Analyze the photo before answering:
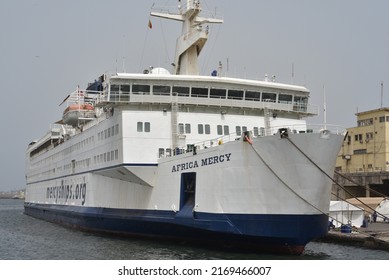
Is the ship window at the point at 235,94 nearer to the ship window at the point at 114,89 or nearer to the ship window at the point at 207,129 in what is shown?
the ship window at the point at 207,129

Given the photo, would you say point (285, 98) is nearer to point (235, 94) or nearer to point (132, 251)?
point (235, 94)

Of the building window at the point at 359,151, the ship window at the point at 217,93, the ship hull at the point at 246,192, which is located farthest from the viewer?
the building window at the point at 359,151

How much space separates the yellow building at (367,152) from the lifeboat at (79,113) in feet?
81.4

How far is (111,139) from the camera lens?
25188mm

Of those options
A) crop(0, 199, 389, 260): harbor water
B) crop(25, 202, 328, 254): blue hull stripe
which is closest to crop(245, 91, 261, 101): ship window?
crop(25, 202, 328, 254): blue hull stripe

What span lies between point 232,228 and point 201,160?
2.86m

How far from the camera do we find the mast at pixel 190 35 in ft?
86.6

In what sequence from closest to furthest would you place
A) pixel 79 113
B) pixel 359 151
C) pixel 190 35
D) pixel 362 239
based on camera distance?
pixel 362 239 < pixel 190 35 < pixel 79 113 < pixel 359 151

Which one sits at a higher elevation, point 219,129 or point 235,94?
point 235,94

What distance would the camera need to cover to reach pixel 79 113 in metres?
35.0

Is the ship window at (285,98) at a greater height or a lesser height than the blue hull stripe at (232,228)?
greater

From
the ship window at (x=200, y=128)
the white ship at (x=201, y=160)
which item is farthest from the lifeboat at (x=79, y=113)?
the ship window at (x=200, y=128)

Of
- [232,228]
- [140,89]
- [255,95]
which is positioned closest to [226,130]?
[255,95]
